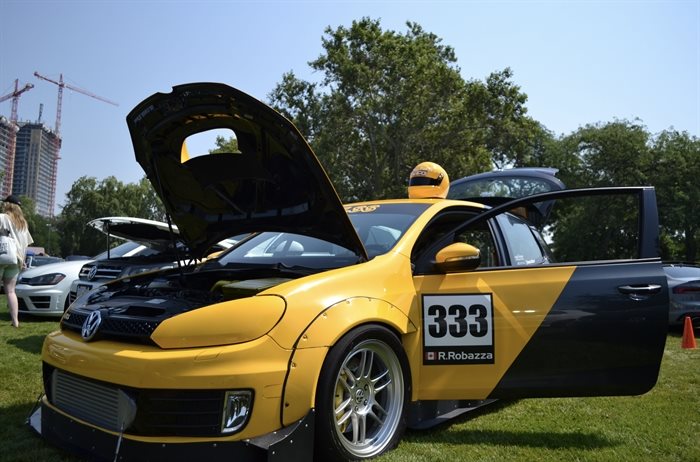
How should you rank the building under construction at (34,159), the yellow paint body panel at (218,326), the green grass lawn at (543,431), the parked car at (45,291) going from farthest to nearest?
1. the building under construction at (34,159)
2. the parked car at (45,291)
3. the green grass lawn at (543,431)
4. the yellow paint body panel at (218,326)

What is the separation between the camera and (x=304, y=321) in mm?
2547

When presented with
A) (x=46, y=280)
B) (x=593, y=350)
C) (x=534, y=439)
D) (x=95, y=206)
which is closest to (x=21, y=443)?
Answer: (x=534, y=439)

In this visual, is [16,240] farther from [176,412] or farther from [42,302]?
[176,412]

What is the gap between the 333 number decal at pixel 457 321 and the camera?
10.4 feet

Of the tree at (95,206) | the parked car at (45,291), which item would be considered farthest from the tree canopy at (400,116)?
the tree at (95,206)

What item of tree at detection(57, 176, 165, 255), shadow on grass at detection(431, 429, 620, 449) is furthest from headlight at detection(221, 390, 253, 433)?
tree at detection(57, 176, 165, 255)

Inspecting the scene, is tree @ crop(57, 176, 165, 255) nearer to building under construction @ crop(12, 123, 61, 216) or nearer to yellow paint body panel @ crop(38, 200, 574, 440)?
building under construction @ crop(12, 123, 61, 216)

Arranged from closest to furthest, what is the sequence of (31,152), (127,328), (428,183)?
(127,328) < (428,183) < (31,152)

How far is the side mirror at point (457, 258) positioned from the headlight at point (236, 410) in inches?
55.0

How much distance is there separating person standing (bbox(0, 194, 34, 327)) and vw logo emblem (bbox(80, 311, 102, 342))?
5.44 m

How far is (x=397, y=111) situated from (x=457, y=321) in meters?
23.2

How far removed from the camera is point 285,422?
7.97 ft

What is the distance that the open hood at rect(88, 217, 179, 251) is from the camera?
20.9 feet

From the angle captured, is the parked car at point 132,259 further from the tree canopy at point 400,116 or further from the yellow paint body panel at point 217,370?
the tree canopy at point 400,116
